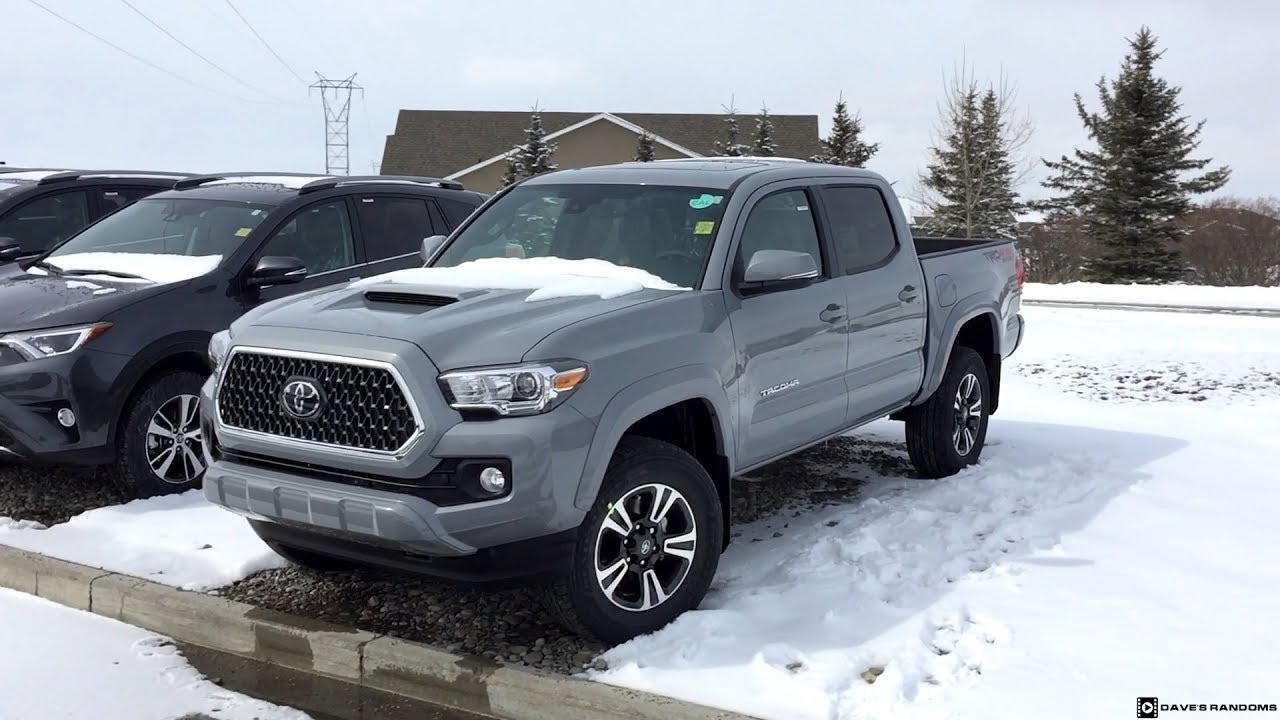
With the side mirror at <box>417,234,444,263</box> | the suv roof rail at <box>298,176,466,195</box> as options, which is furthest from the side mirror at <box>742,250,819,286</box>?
the suv roof rail at <box>298,176,466,195</box>

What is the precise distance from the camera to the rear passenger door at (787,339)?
5.07 metres

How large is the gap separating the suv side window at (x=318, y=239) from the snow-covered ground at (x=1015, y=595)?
3490mm

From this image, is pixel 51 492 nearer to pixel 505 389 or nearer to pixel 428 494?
pixel 428 494

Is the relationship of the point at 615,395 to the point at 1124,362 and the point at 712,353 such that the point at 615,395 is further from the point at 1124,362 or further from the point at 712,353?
the point at 1124,362

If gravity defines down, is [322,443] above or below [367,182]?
below

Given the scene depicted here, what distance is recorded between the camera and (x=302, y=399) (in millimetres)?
4258

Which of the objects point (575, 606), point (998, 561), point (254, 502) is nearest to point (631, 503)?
point (575, 606)

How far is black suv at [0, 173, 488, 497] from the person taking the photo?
6.13 meters

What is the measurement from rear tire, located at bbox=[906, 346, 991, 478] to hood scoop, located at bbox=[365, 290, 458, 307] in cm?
354

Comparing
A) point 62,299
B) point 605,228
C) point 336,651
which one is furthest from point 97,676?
point 605,228

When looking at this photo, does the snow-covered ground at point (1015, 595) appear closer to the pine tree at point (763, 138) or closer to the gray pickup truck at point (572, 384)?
the gray pickup truck at point (572, 384)

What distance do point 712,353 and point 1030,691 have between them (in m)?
1.81

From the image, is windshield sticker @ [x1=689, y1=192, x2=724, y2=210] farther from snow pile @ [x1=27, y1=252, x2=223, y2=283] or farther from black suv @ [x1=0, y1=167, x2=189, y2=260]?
black suv @ [x1=0, y1=167, x2=189, y2=260]

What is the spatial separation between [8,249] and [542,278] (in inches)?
238
